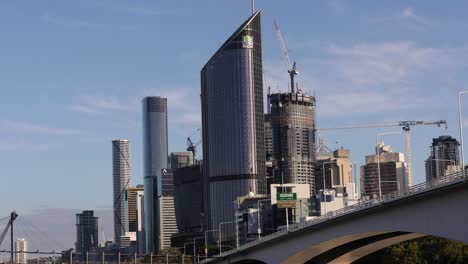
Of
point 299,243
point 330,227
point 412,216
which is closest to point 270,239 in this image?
point 299,243

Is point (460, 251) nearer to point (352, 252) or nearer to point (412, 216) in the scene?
point (352, 252)

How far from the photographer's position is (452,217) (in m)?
83.6

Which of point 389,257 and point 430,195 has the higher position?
point 430,195

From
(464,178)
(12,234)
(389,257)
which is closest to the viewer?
(464,178)

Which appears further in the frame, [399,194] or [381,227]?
[381,227]

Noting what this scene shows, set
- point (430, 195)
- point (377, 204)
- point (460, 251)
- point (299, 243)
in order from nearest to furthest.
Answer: point (430, 195) → point (377, 204) → point (299, 243) → point (460, 251)

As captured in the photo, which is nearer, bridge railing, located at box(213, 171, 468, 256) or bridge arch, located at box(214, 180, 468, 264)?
bridge arch, located at box(214, 180, 468, 264)

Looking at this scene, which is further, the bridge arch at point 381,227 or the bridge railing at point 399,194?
the bridge railing at point 399,194

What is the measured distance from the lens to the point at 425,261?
143 metres

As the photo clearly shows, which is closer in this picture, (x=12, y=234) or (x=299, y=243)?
(x=299, y=243)

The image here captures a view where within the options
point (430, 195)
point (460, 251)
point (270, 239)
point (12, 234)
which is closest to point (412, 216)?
point (430, 195)

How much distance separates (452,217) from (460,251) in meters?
58.0

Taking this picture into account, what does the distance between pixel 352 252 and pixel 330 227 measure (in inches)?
480

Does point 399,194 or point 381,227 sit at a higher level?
point 399,194
